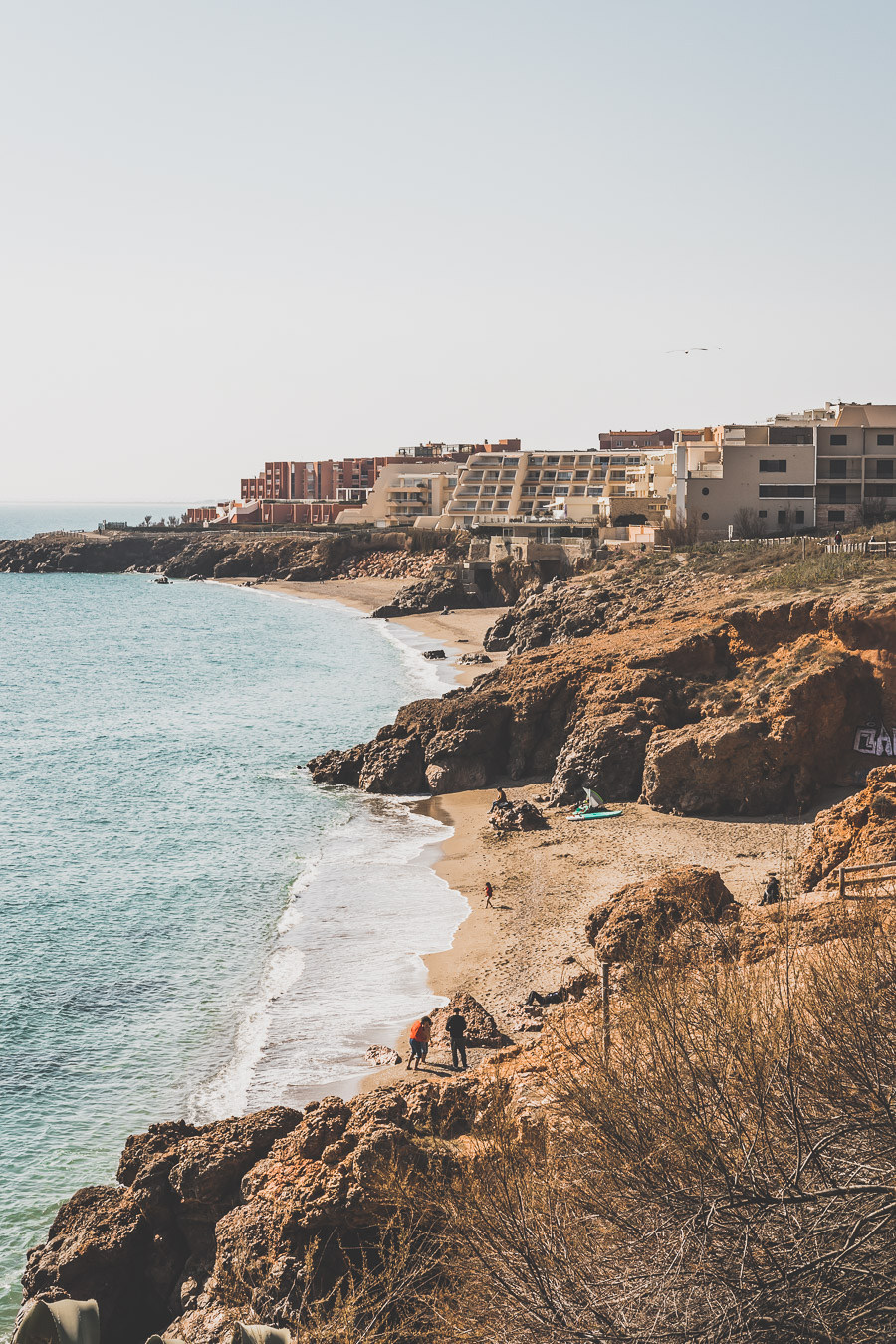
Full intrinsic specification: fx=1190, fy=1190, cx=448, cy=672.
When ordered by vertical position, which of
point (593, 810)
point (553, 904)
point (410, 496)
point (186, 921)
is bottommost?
point (186, 921)

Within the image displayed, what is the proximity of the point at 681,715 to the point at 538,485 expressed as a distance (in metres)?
94.5

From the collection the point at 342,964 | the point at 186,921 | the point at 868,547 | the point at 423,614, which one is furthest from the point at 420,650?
the point at 342,964

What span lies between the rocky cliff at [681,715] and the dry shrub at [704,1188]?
20057 mm

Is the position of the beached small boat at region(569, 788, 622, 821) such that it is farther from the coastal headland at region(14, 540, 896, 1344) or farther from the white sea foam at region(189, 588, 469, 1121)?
the white sea foam at region(189, 588, 469, 1121)

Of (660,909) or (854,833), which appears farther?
(854,833)

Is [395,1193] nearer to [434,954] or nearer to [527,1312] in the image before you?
[527,1312]

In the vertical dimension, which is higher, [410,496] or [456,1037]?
[410,496]

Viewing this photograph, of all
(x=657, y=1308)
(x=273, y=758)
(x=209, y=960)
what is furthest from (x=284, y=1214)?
(x=273, y=758)

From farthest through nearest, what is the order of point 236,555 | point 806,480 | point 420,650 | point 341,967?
point 236,555 → point 420,650 → point 806,480 → point 341,967

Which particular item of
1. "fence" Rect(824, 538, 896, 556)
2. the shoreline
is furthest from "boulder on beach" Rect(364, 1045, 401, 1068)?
"fence" Rect(824, 538, 896, 556)

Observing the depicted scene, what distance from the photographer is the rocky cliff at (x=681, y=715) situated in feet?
99.7

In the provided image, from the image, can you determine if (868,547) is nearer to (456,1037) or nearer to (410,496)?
(456,1037)

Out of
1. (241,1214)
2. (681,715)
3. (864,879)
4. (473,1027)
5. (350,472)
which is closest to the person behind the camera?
(241,1214)

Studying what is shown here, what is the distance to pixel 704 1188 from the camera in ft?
27.7
